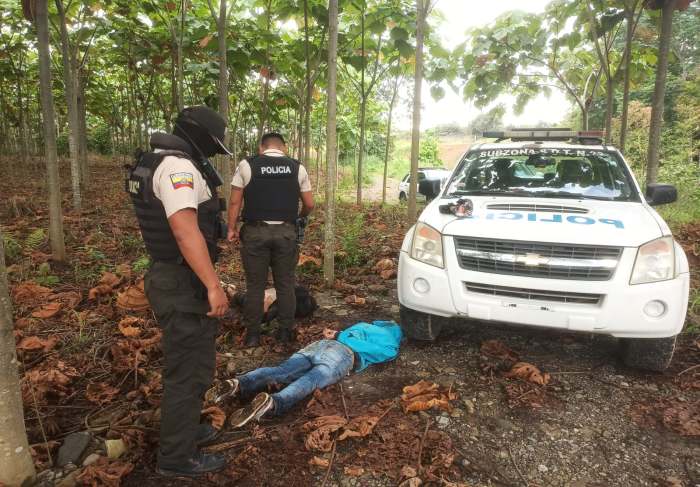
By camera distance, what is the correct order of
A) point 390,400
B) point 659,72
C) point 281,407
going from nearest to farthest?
point 281,407
point 390,400
point 659,72

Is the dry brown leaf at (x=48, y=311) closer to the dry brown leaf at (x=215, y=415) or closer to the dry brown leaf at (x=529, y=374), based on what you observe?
the dry brown leaf at (x=215, y=415)

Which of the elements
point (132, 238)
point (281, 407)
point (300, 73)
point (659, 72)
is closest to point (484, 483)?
point (281, 407)

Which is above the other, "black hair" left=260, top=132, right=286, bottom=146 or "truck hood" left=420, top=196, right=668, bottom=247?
"black hair" left=260, top=132, right=286, bottom=146

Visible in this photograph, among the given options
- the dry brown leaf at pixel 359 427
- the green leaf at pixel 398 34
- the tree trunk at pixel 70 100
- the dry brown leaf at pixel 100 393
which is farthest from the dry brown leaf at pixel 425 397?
the tree trunk at pixel 70 100

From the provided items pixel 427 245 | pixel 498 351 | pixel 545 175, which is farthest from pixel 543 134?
pixel 498 351

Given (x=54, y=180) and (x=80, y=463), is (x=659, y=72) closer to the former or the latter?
(x=80, y=463)

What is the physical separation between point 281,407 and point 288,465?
1.40 ft

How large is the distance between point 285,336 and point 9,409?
2.32m

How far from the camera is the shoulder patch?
2070 mm

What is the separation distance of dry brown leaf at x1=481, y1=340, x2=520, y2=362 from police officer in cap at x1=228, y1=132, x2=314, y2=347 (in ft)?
5.59

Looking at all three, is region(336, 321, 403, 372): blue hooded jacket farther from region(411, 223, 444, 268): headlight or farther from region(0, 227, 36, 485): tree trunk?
region(0, 227, 36, 485): tree trunk

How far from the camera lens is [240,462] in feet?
7.79

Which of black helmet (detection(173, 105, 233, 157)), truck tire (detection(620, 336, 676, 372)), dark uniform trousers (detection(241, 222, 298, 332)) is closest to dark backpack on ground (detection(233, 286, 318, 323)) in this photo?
dark uniform trousers (detection(241, 222, 298, 332))

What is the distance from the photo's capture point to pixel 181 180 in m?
2.08
